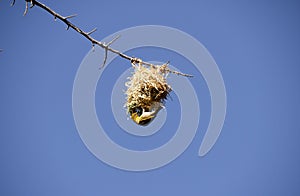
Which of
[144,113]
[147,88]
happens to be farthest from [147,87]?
[144,113]

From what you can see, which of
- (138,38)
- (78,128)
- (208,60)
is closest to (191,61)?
(208,60)

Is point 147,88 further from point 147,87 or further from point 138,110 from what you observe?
point 138,110

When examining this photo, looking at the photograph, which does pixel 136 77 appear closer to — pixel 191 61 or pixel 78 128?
pixel 191 61

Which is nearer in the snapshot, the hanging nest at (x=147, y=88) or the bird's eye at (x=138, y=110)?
the hanging nest at (x=147, y=88)

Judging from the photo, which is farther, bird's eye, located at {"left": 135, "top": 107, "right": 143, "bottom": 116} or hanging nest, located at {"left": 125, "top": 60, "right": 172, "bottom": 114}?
bird's eye, located at {"left": 135, "top": 107, "right": 143, "bottom": 116}

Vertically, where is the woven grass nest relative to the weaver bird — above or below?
above

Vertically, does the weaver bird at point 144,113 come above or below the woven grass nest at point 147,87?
below
